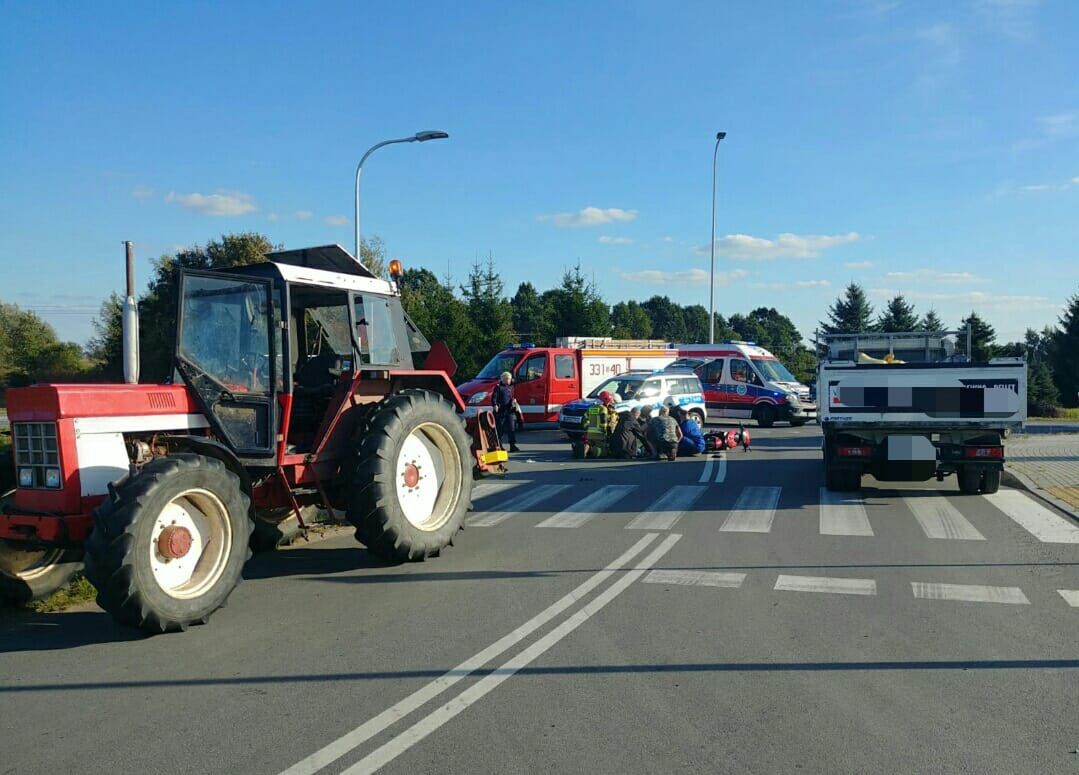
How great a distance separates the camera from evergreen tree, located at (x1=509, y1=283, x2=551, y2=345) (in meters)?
45.7

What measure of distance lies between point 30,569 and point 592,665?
14.7ft

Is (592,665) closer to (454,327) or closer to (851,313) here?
(454,327)

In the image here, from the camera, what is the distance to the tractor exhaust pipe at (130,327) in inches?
252

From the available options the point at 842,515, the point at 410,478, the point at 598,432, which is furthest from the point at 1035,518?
the point at 598,432

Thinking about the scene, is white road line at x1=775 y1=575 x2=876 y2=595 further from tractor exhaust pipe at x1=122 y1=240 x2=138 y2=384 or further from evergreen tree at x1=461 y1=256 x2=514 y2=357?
evergreen tree at x1=461 y1=256 x2=514 y2=357

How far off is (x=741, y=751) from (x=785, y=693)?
901 millimetres

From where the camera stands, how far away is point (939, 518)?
11.1 metres

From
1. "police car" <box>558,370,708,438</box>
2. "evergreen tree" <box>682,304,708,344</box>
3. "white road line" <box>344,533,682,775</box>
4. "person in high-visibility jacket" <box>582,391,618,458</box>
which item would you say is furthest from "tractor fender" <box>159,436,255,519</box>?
"evergreen tree" <box>682,304,708,344</box>

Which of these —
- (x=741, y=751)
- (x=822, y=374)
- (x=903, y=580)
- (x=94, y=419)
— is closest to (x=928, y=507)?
(x=822, y=374)

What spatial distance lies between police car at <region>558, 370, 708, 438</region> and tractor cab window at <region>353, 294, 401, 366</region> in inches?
485

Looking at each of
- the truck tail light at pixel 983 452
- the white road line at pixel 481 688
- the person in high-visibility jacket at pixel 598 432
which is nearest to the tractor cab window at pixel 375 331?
the white road line at pixel 481 688

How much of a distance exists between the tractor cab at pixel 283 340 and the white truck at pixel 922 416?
6673mm

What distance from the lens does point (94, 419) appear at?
6355 millimetres

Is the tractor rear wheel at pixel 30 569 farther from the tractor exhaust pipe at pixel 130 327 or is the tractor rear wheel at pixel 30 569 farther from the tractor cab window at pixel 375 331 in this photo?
the tractor cab window at pixel 375 331
